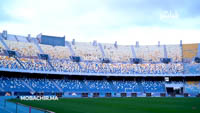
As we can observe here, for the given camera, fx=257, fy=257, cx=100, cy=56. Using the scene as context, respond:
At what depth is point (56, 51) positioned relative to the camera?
214ft

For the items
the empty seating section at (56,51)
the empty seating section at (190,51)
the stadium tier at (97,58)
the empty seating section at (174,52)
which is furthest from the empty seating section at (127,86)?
the empty seating section at (190,51)

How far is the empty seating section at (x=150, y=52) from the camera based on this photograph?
70438mm

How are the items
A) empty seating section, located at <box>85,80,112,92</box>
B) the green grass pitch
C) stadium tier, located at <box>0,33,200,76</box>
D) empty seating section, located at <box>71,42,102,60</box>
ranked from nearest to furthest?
the green grass pitch → stadium tier, located at <box>0,33,200,76</box> → empty seating section, located at <box>85,80,112,92</box> → empty seating section, located at <box>71,42,102,60</box>

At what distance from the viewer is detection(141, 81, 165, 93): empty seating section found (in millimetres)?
63438

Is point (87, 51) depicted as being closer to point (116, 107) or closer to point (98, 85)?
point (98, 85)

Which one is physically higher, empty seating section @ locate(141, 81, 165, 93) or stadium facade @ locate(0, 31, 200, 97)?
stadium facade @ locate(0, 31, 200, 97)

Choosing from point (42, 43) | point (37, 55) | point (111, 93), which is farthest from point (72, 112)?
point (42, 43)

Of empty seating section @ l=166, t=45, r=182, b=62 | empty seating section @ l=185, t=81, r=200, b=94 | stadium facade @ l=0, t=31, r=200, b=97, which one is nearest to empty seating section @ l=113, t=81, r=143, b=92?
stadium facade @ l=0, t=31, r=200, b=97

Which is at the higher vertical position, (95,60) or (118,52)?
(118,52)

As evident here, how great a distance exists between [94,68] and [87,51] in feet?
25.1

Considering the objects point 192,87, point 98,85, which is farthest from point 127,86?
point 192,87

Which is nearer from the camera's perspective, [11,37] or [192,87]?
[11,37]

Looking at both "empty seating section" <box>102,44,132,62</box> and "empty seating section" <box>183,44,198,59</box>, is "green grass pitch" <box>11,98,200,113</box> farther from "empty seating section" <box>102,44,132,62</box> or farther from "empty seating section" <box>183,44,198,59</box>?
"empty seating section" <box>183,44,198,59</box>

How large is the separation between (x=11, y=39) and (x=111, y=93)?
2720 cm
